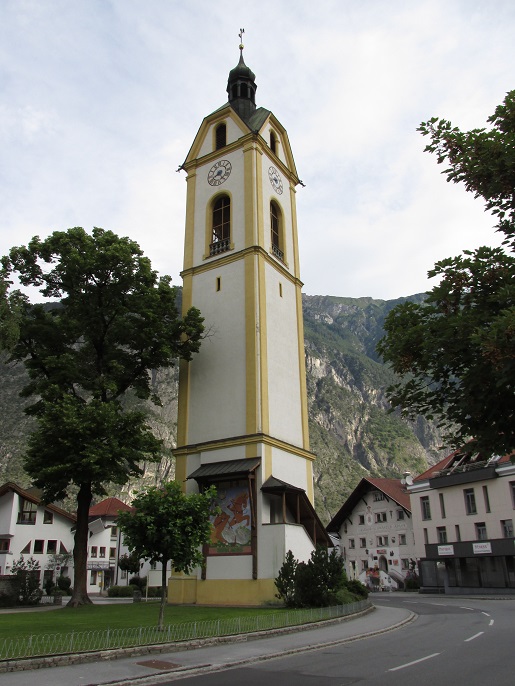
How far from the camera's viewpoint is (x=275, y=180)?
39.7 m

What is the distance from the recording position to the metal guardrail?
12.6 metres

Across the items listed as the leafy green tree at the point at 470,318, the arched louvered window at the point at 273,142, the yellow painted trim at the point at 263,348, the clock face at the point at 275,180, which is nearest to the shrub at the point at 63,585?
the yellow painted trim at the point at 263,348

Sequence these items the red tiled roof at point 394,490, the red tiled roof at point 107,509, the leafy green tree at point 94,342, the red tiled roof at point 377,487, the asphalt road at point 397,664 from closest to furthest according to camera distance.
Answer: the asphalt road at point 397,664
the leafy green tree at point 94,342
the red tiled roof at point 394,490
the red tiled roof at point 377,487
the red tiled roof at point 107,509

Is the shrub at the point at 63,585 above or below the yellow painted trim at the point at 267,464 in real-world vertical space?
below

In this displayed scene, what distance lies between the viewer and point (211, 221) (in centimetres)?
3784

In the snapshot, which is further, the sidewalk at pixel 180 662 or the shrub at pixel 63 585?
the shrub at pixel 63 585

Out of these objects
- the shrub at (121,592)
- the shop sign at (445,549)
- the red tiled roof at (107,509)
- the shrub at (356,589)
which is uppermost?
the red tiled roof at (107,509)

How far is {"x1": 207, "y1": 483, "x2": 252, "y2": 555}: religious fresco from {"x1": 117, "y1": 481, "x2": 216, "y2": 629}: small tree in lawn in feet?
36.9

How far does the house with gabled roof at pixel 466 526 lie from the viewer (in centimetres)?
4503

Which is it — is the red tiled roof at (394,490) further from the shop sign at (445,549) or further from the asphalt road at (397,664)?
the asphalt road at (397,664)

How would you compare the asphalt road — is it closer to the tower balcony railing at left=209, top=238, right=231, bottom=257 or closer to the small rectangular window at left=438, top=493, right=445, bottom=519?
the tower balcony railing at left=209, top=238, right=231, bottom=257

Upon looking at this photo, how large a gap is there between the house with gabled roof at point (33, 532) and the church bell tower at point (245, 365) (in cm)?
3033

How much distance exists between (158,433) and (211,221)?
116m

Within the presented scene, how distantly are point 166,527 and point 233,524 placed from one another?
41.6 ft
